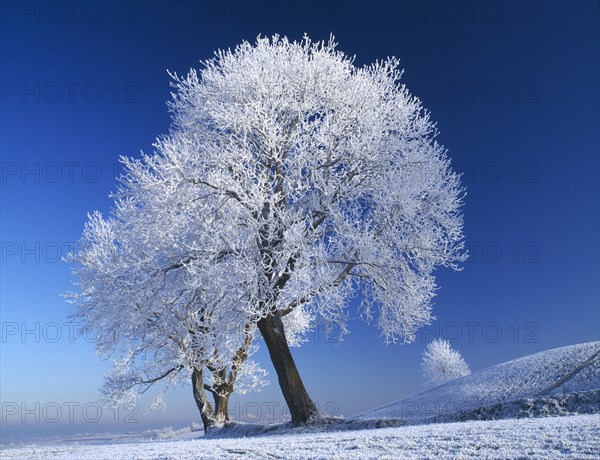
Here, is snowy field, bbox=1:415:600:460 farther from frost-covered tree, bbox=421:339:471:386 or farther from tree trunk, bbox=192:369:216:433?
frost-covered tree, bbox=421:339:471:386

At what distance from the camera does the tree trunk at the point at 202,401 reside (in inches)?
977

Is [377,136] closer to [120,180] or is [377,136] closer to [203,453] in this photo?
[120,180]

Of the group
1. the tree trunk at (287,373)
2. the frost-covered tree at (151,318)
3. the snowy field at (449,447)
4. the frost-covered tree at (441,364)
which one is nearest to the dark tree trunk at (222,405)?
the frost-covered tree at (151,318)

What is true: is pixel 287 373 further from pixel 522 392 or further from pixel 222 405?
pixel 222 405

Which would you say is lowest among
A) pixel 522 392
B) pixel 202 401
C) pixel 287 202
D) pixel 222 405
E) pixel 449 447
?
pixel 449 447

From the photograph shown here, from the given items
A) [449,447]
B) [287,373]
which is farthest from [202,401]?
[449,447]

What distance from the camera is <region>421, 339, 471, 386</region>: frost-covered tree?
53.5 m

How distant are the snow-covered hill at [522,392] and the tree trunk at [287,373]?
7.84ft

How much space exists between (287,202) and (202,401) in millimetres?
11687

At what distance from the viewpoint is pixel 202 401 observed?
24938 mm

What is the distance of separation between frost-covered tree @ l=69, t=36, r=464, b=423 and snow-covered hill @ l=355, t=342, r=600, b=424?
124 inches

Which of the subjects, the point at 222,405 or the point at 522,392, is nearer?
the point at 522,392

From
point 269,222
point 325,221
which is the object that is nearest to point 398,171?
point 325,221

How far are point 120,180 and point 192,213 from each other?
286 centimetres
